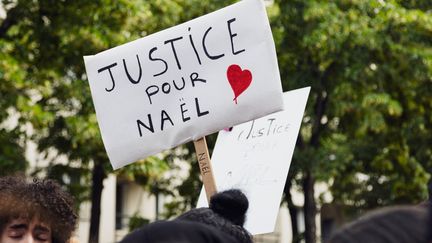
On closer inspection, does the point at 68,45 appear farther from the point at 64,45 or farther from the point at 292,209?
→ the point at 292,209

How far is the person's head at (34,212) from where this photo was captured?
3256mm

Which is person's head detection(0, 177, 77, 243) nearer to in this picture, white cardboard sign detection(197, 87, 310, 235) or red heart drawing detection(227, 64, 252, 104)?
red heart drawing detection(227, 64, 252, 104)

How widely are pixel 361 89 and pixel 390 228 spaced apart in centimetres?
1266

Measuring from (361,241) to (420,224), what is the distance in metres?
0.12

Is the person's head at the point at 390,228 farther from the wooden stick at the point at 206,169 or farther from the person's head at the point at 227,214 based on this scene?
the wooden stick at the point at 206,169

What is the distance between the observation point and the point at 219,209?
2855mm

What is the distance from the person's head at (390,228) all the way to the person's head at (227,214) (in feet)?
2.64

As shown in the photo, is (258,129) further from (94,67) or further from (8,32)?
(8,32)

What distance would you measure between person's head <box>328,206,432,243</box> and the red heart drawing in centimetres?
223

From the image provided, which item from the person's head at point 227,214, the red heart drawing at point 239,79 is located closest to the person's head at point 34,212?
the person's head at point 227,214

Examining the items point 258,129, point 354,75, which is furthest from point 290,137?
point 354,75

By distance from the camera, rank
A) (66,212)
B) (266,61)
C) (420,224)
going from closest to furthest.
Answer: (420,224) → (66,212) → (266,61)

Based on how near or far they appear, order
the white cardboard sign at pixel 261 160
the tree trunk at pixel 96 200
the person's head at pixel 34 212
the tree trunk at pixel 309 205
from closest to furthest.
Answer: the person's head at pixel 34 212, the white cardboard sign at pixel 261 160, the tree trunk at pixel 309 205, the tree trunk at pixel 96 200

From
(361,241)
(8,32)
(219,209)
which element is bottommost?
(8,32)
